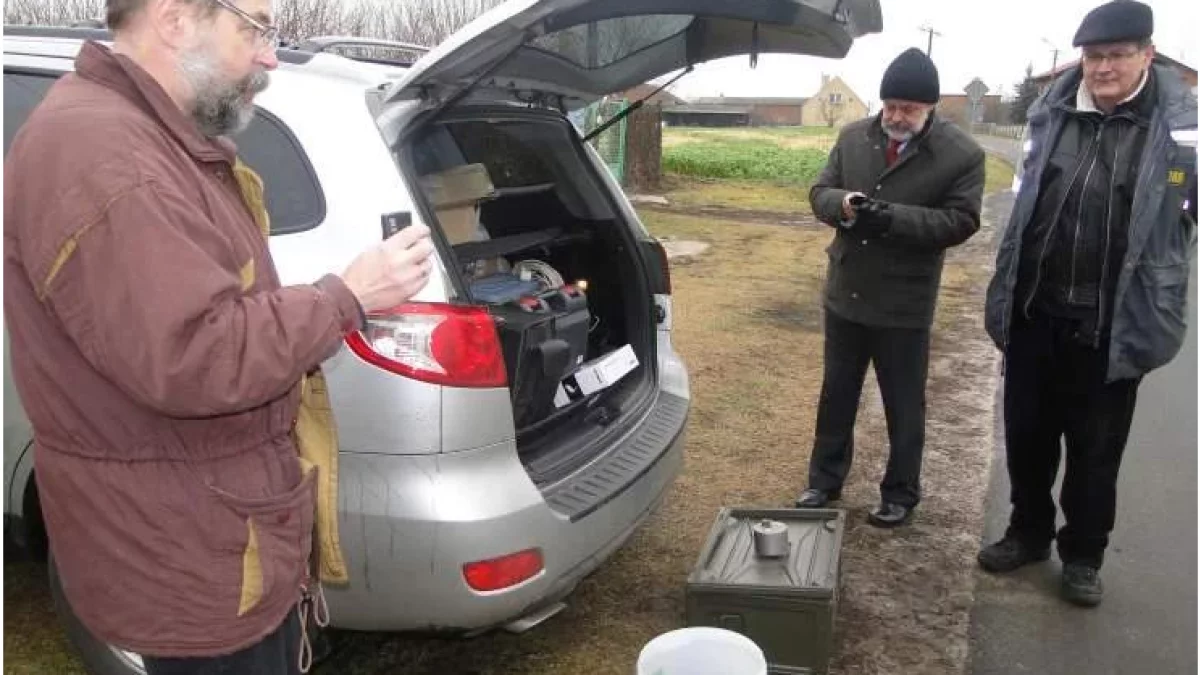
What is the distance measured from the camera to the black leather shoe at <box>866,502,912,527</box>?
13.9ft

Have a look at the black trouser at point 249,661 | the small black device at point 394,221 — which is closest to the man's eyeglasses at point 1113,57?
the small black device at point 394,221

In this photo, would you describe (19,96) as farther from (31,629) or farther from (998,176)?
(998,176)

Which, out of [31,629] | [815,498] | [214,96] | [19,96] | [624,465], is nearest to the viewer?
[214,96]

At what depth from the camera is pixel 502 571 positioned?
2475 mm

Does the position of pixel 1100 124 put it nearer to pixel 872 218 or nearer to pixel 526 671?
pixel 872 218

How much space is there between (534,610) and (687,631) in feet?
1.40

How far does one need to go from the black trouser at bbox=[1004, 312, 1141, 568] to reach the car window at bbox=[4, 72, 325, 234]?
8.45 feet

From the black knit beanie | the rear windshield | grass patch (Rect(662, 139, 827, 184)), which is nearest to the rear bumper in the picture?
the rear windshield

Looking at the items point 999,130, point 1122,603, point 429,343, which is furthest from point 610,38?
point 999,130

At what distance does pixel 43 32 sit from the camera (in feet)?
9.96

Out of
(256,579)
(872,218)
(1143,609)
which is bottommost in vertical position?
(1143,609)

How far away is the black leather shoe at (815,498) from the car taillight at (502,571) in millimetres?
2080

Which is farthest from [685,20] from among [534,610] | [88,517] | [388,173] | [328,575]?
[88,517]

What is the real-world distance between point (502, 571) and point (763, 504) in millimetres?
2215
